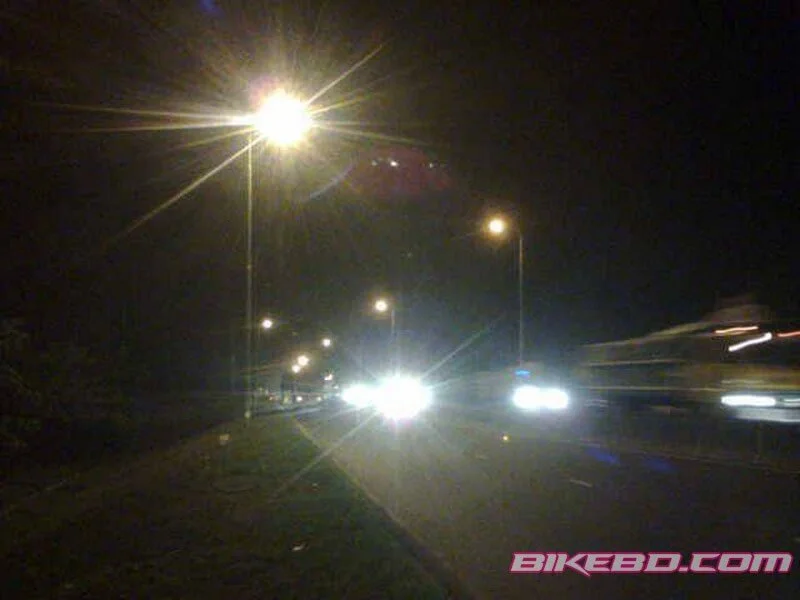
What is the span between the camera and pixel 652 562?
816 centimetres

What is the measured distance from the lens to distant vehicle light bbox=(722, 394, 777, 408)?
2023 cm

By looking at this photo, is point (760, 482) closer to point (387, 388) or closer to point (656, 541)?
point (656, 541)

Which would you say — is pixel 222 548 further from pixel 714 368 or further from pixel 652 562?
pixel 714 368

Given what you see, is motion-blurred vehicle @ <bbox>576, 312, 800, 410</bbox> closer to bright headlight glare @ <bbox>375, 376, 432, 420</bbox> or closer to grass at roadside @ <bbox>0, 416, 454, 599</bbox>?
grass at roadside @ <bbox>0, 416, 454, 599</bbox>

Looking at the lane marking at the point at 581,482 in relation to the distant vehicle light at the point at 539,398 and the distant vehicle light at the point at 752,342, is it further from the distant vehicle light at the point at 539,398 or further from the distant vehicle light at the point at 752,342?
the distant vehicle light at the point at 539,398

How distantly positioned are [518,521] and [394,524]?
1.63 metres

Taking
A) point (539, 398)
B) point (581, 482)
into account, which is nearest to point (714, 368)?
point (581, 482)

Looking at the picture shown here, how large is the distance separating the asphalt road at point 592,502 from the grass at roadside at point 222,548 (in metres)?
0.68

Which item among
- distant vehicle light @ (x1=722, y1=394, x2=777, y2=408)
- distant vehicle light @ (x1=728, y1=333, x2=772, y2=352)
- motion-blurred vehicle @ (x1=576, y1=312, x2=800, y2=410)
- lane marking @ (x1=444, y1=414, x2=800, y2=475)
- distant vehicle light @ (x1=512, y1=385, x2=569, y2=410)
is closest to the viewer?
lane marking @ (x1=444, y1=414, x2=800, y2=475)

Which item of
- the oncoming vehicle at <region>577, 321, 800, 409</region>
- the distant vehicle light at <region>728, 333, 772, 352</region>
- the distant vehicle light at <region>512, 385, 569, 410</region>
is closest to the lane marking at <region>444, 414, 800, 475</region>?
the oncoming vehicle at <region>577, 321, 800, 409</region>

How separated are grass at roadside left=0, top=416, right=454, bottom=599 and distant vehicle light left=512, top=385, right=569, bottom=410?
19.3 m

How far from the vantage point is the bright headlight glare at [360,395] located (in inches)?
2370

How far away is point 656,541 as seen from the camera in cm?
906

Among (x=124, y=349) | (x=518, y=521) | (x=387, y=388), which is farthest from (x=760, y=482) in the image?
(x=387, y=388)
